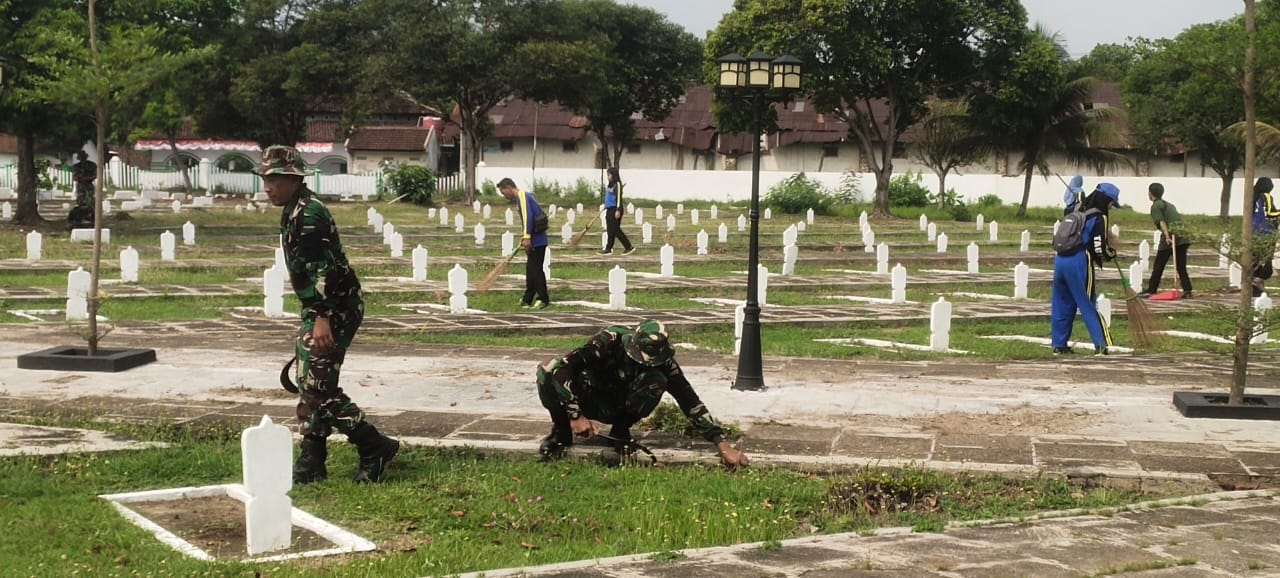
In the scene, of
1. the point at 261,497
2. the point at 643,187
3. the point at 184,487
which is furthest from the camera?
the point at 643,187

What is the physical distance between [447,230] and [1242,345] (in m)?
24.7

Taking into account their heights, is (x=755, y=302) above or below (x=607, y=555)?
above

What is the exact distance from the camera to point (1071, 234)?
1199cm

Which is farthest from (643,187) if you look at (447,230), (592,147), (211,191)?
(447,230)

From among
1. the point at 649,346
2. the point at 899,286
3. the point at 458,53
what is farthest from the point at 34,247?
the point at 458,53

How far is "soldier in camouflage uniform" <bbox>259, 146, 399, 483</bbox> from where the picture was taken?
22.6 ft

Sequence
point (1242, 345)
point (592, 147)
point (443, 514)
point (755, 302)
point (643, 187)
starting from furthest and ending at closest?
1. point (592, 147)
2. point (643, 187)
3. point (755, 302)
4. point (1242, 345)
5. point (443, 514)

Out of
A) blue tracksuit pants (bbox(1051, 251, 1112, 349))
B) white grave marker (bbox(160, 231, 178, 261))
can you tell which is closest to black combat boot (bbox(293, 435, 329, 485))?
blue tracksuit pants (bbox(1051, 251, 1112, 349))

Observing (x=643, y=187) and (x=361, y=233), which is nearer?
(x=361, y=233)

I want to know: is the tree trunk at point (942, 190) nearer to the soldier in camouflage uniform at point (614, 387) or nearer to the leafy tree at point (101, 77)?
the leafy tree at point (101, 77)

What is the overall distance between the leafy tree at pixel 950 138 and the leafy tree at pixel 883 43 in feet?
8.25

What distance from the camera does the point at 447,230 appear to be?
32000mm

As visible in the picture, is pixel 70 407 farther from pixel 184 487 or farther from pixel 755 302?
pixel 755 302

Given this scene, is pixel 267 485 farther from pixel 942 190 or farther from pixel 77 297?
pixel 942 190
